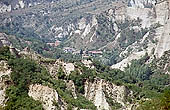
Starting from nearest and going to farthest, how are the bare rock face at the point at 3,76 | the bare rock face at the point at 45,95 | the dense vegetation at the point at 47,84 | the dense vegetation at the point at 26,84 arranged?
the dense vegetation at the point at 47,84, the dense vegetation at the point at 26,84, the bare rock face at the point at 45,95, the bare rock face at the point at 3,76

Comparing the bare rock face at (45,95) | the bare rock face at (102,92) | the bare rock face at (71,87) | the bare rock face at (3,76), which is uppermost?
the bare rock face at (3,76)

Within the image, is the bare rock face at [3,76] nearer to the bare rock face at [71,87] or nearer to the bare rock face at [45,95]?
the bare rock face at [45,95]

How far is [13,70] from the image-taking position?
51.3 meters

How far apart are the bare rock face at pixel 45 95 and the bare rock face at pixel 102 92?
372 inches

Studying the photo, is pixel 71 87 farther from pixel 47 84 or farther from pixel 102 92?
pixel 47 84

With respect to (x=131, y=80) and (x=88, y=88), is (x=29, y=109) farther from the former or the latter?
(x=131, y=80)

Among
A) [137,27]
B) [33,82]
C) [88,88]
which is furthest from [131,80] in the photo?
[137,27]

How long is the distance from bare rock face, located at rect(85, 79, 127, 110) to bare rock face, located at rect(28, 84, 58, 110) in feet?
31.0

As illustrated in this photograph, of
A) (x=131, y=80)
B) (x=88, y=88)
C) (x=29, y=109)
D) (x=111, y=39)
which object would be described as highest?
(x=29, y=109)

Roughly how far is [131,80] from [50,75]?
70.7ft

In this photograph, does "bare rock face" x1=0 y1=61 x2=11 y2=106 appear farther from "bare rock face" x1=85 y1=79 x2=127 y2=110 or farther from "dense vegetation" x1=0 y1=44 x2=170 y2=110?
"bare rock face" x1=85 y1=79 x2=127 y2=110

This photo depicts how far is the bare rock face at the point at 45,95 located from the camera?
153ft

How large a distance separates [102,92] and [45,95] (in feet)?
36.8

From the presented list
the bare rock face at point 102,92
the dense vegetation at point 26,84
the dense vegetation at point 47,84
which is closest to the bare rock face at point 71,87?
the dense vegetation at point 47,84
